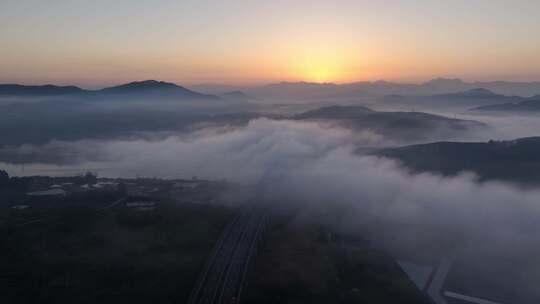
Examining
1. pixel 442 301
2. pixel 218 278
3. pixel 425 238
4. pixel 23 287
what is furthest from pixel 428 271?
pixel 23 287

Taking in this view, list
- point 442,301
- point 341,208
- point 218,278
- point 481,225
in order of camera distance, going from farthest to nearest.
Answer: point 341,208 < point 481,225 < point 218,278 < point 442,301

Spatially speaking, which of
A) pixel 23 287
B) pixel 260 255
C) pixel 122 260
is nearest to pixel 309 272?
pixel 260 255

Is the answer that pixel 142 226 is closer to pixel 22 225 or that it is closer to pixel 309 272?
pixel 22 225

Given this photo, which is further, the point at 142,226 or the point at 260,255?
the point at 142,226

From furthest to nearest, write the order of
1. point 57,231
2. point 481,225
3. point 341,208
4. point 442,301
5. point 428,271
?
point 341,208 → point 481,225 → point 57,231 → point 428,271 → point 442,301

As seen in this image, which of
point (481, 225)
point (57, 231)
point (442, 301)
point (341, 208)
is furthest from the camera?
point (341, 208)

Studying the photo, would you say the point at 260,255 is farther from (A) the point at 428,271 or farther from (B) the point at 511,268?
(B) the point at 511,268
